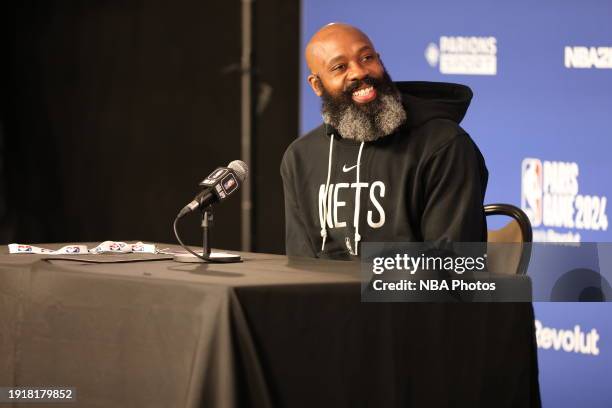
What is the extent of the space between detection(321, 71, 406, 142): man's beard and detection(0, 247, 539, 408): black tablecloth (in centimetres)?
69

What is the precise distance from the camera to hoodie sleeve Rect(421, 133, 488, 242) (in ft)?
10.0

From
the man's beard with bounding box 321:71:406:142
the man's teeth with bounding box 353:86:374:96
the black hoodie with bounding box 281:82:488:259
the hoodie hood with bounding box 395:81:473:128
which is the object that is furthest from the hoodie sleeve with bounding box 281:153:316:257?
the hoodie hood with bounding box 395:81:473:128

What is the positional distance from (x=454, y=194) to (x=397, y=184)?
8.3 inches

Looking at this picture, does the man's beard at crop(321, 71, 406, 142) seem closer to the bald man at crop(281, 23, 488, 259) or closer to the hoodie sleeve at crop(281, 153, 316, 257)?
the bald man at crop(281, 23, 488, 259)

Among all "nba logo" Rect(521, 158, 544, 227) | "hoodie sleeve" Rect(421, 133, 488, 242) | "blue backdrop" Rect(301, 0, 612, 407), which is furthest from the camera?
"nba logo" Rect(521, 158, 544, 227)

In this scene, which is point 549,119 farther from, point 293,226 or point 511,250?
point 293,226

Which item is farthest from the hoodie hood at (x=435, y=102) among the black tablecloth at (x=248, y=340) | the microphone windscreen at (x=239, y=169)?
the black tablecloth at (x=248, y=340)

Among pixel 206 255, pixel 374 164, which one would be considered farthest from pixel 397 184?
pixel 206 255

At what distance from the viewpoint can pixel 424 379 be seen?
2.55 meters

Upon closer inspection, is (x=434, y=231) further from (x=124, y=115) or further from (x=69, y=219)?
(x=69, y=219)

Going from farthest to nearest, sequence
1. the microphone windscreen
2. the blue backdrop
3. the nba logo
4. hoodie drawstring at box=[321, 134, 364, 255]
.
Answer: the nba logo
the blue backdrop
hoodie drawstring at box=[321, 134, 364, 255]
the microphone windscreen

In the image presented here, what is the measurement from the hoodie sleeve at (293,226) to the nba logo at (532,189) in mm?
1201

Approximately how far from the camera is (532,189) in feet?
14.1

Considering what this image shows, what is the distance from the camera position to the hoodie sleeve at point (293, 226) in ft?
11.2
